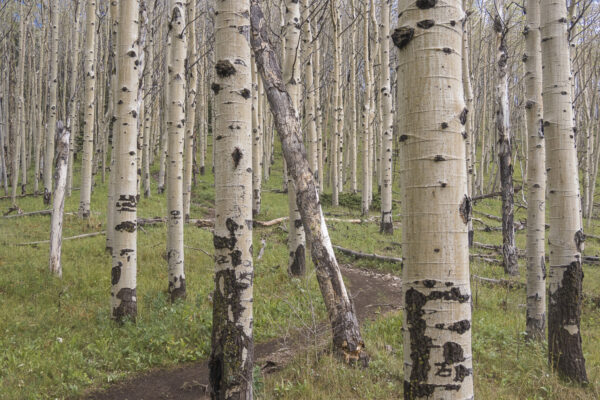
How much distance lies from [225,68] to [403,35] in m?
2.03

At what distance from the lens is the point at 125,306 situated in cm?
611

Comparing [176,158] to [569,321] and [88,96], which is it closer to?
[569,321]

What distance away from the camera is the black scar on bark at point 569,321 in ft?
13.6

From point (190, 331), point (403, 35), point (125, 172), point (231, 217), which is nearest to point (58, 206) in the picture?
point (125, 172)

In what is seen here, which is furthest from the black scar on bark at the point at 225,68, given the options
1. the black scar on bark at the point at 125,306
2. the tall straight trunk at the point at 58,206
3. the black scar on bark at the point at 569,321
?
the tall straight trunk at the point at 58,206

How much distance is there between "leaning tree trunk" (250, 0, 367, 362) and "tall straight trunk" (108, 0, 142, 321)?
2259 mm

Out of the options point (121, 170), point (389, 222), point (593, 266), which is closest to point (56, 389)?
point (121, 170)

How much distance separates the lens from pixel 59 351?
16.8ft

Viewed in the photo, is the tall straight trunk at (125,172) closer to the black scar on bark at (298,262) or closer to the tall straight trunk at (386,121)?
the black scar on bark at (298,262)

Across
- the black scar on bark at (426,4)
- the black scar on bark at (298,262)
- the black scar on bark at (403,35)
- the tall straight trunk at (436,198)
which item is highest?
the black scar on bark at (426,4)

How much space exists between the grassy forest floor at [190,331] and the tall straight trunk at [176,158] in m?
0.52

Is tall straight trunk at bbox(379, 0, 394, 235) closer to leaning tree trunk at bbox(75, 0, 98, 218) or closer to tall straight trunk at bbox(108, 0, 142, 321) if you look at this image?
tall straight trunk at bbox(108, 0, 142, 321)

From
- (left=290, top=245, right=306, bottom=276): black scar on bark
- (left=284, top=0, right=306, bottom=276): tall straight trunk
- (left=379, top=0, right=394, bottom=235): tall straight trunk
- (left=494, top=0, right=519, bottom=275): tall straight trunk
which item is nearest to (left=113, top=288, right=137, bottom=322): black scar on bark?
(left=284, top=0, right=306, bottom=276): tall straight trunk

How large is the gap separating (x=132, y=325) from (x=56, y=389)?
1582 millimetres
